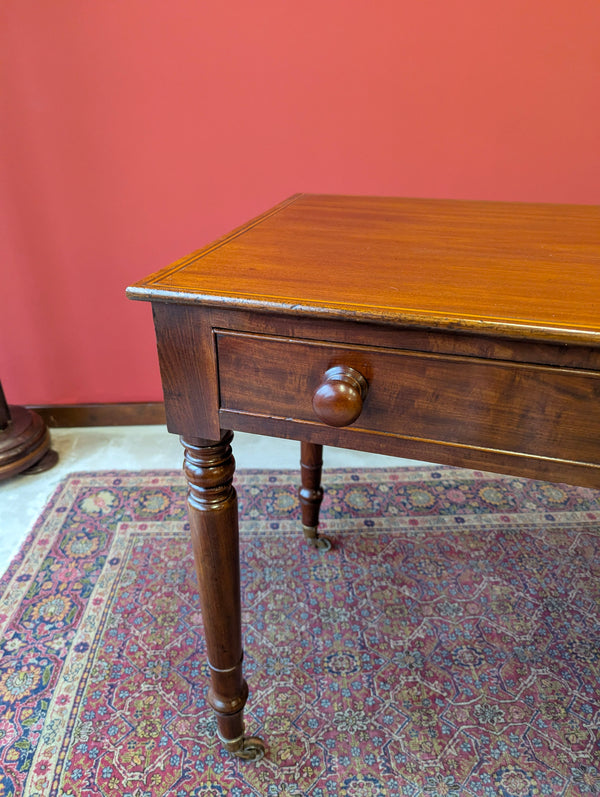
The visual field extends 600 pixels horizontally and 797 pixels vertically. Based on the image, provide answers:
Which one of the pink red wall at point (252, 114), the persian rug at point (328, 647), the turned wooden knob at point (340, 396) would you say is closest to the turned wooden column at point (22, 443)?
the persian rug at point (328, 647)

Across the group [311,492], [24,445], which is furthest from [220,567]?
[24,445]

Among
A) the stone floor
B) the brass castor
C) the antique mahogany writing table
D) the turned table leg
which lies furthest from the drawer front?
the stone floor

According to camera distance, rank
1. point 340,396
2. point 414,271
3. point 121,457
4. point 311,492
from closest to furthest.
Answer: point 340,396 → point 414,271 → point 311,492 → point 121,457

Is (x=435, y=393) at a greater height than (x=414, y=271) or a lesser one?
lesser

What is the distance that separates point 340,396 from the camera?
2.25ft

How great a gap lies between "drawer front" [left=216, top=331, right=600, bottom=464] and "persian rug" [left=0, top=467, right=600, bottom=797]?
2.67ft

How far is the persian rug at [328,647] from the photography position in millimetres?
1118

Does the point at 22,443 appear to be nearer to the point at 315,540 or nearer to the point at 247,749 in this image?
the point at 315,540

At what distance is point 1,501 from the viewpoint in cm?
190

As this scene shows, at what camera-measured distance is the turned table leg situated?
0.87m

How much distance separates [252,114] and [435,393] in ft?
5.35

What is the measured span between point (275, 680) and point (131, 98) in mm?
1956

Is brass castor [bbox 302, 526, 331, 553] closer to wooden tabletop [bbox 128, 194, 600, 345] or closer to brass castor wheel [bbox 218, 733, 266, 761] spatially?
brass castor wheel [bbox 218, 733, 266, 761]

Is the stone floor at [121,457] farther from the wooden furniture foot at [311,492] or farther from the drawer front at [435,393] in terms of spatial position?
the drawer front at [435,393]
